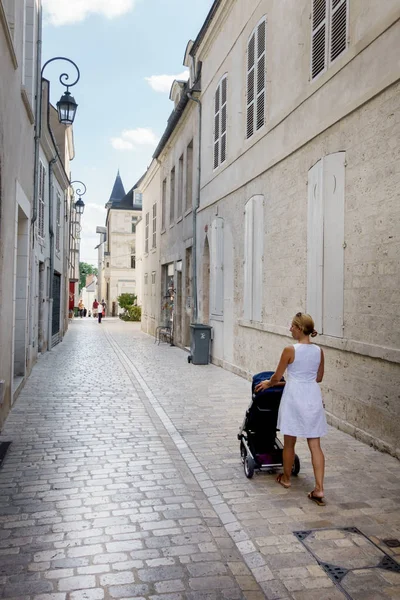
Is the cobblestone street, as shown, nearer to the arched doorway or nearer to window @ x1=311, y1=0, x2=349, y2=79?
window @ x1=311, y1=0, x2=349, y2=79

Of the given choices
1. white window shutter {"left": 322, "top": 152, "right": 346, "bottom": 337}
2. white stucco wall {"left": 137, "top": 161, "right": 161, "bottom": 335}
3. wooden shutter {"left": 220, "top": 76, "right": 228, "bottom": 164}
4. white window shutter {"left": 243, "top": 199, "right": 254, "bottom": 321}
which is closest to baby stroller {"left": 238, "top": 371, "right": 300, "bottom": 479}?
white window shutter {"left": 322, "top": 152, "right": 346, "bottom": 337}

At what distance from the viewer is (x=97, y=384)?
1050 centimetres

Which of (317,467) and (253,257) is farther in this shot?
(253,257)

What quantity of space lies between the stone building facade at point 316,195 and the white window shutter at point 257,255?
0.13 ft

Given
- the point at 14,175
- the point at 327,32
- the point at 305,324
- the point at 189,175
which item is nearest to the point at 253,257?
the point at 327,32

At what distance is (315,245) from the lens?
25.1 feet

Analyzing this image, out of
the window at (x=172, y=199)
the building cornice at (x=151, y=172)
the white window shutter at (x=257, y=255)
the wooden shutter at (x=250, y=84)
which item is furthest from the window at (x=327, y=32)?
the building cornice at (x=151, y=172)

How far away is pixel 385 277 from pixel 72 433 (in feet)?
13.9

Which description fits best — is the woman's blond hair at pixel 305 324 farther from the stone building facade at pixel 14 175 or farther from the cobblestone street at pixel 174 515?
the stone building facade at pixel 14 175

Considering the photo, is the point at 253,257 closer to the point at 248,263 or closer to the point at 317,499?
the point at 248,263

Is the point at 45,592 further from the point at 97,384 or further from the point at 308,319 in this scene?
the point at 97,384

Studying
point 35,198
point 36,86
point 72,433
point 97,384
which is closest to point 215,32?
point 36,86

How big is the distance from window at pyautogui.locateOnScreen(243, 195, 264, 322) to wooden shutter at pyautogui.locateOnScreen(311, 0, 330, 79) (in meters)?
2.80

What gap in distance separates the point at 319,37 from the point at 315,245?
Answer: 317 cm
